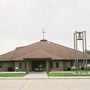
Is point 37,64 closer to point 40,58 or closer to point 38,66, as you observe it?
point 38,66

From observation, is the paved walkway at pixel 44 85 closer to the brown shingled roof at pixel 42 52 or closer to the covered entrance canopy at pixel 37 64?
the covered entrance canopy at pixel 37 64

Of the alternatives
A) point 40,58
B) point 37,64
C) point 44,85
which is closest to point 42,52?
point 40,58

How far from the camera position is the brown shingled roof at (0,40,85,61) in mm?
64688

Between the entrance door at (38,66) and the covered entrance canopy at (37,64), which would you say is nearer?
the covered entrance canopy at (37,64)

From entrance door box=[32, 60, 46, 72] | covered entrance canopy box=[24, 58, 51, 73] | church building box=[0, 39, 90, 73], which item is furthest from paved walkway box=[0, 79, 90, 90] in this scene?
entrance door box=[32, 60, 46, 72]

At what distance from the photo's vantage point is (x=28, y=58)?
61312 millimetres

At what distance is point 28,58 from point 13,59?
6586mm

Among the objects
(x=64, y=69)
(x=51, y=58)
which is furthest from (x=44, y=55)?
(x=64, y=69)

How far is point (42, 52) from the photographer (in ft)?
212

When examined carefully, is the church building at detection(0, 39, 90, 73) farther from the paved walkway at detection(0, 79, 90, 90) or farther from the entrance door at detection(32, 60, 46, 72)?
the paved walkway at detection(0, 79, 90, 90)

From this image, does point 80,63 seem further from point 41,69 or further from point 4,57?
point 4,57

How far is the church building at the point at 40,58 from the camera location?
6250cm

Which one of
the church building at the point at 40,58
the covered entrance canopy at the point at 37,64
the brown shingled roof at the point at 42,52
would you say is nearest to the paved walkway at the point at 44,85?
the church building at the point at 40,58

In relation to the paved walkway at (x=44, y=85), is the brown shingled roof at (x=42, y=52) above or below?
above
